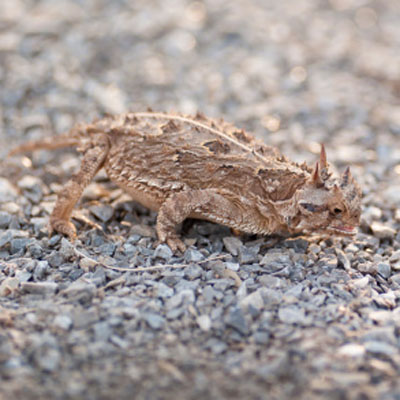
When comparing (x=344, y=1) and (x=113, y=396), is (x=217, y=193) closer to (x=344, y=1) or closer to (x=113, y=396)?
(x=113, y=396)

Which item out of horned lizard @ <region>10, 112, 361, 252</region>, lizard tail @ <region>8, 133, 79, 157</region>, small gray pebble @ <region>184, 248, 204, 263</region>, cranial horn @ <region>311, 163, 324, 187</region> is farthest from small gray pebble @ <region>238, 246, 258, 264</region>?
lizard tail @ <region>8, 133, 79, 157</region>

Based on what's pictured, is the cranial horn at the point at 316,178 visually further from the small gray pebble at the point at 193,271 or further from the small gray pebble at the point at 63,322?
the small gray pebble at the point at 63,322

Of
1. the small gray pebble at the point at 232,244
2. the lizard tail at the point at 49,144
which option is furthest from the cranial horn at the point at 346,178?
the lizard tail at the point at 49,144

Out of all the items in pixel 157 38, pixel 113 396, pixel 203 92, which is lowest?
pixel 113 396

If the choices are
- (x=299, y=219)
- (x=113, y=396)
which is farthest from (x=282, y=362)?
(x=299, y=219)

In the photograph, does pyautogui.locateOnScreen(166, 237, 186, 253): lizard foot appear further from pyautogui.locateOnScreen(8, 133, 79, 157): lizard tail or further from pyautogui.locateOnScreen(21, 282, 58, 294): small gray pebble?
pyautogui.locateOnScreen(8, 133, 79, 157): lizard tail

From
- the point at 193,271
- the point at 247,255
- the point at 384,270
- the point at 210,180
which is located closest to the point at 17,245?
the point at 193,271
